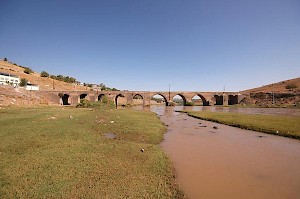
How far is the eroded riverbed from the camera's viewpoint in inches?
279

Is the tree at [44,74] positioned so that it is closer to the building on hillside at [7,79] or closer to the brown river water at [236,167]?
the building on hillside at [7,79]

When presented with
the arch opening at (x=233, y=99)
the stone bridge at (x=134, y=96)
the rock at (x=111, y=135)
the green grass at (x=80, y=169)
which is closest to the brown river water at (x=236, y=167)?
the green grass at (x=80, y=169)

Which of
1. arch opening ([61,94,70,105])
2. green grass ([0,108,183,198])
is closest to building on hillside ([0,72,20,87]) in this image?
arch opening ([61,94,70,105])

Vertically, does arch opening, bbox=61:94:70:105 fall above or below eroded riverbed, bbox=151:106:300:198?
above

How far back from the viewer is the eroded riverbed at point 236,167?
7.07 meters

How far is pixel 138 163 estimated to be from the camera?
28.9 ft

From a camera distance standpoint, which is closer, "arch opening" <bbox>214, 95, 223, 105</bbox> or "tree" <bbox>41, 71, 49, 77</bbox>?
"arch opening" <bbox>214, 95, 223, 105</bbox>

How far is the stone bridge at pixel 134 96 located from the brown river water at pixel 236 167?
162 feet

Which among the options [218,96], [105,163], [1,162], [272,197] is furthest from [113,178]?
[218,96]

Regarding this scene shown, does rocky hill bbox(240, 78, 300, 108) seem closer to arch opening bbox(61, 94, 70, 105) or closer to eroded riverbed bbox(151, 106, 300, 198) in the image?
eroded riverbed bbox(151, 106, 300, 198)

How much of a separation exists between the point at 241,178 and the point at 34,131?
1421 cm

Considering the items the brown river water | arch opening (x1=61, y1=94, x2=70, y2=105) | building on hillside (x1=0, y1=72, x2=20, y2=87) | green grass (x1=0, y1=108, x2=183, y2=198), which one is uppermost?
building on hillside (x1=0, y1=72, x2=20, y2=87)

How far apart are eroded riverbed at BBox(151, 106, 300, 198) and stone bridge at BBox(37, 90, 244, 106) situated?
49.2 meters

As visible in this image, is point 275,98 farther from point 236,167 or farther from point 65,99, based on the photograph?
point 65,99
